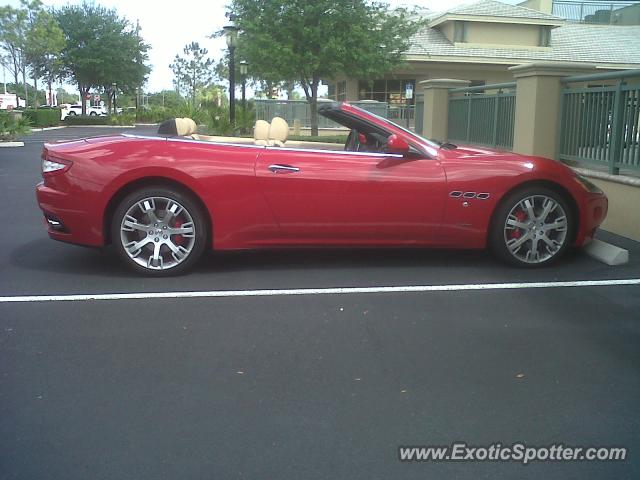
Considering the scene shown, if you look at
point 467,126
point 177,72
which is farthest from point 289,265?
point 177,72

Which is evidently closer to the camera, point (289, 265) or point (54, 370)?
point (54, 370)

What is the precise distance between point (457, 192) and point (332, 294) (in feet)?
4.75

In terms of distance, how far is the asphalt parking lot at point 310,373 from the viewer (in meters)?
2.95

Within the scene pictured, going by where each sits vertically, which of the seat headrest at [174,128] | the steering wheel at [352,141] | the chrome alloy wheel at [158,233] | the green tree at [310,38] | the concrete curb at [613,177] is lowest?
the chrome alloy wheel at [158,233]

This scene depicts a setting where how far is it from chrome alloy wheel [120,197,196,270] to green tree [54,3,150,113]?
168ft

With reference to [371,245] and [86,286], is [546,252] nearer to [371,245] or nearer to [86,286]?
[371,245]

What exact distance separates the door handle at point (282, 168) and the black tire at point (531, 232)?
177 centimetres

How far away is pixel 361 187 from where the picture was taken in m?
5.85

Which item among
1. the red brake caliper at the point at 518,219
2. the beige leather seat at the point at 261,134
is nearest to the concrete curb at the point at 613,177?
the red brake caliper at the point at 518,219

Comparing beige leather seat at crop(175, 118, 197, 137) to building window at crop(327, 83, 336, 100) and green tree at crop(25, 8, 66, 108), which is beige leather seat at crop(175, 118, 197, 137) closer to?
building window at crop(327, 83, 336, 100)

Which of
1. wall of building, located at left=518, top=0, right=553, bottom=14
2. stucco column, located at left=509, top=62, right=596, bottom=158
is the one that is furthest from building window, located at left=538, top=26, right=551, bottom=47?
stucco column, located at left=509, top=62, right=596, bottom=158

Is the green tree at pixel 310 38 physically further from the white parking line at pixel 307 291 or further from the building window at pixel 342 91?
the white parking line at pixel 307 291

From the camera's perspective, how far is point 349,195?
230 inches

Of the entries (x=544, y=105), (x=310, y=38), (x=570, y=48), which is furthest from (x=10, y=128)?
(x=570, y=48)
